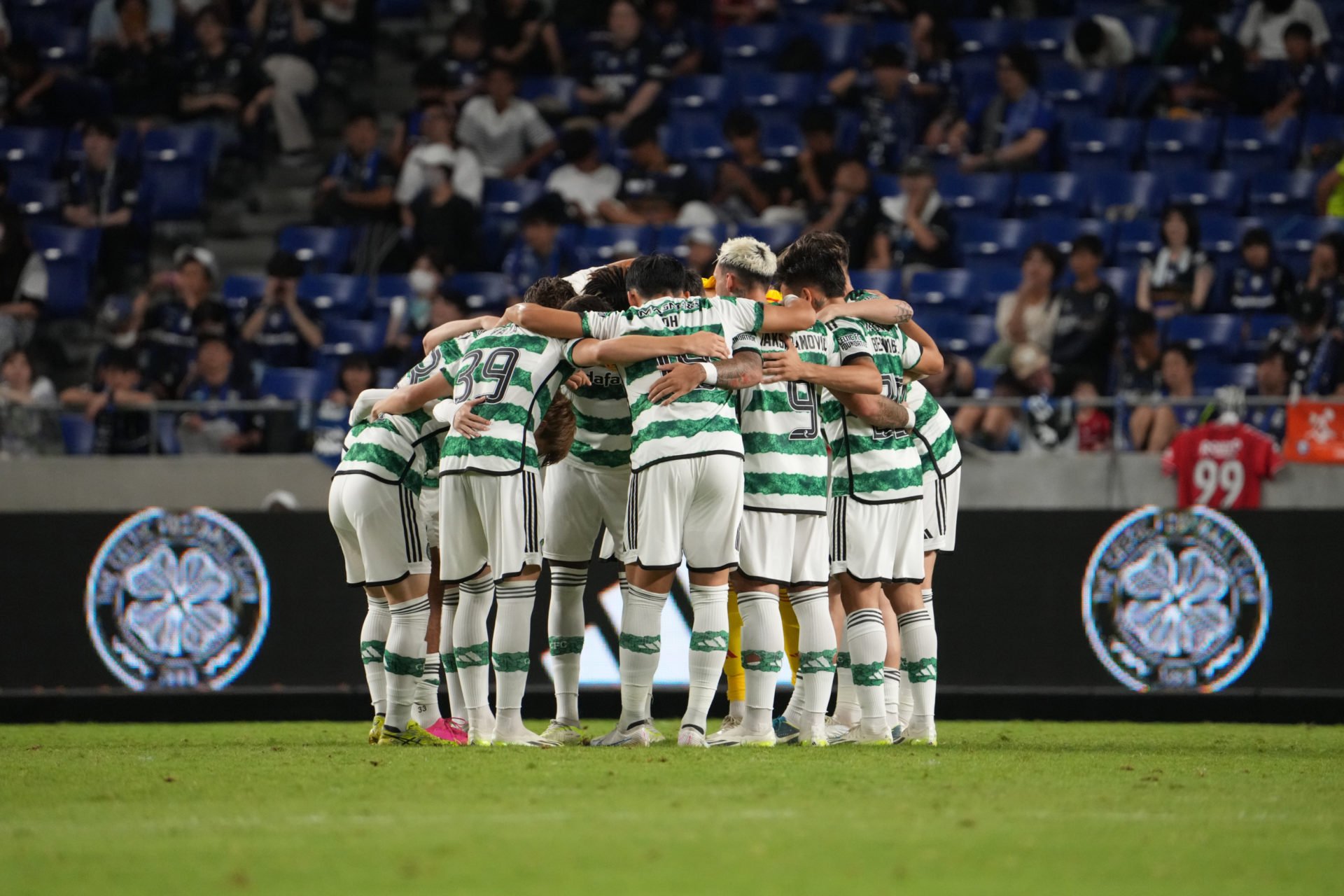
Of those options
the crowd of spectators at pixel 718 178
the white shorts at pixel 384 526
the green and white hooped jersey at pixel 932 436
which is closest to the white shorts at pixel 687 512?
the white shorts at pixel 384 526

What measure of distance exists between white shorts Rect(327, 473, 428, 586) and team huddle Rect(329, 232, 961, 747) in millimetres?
12

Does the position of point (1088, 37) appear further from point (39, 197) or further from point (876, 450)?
point (39, 197)

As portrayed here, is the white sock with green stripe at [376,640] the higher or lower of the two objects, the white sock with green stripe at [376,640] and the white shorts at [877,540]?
the lower

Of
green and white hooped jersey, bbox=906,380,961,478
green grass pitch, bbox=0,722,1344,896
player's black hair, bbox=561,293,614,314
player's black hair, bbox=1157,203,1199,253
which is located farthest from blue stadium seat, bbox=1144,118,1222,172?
player's black hair, bbox=561,293,614,314

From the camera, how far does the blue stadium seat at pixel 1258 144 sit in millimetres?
16266

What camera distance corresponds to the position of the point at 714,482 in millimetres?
8156

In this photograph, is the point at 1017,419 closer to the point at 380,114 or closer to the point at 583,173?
the point at 583,173

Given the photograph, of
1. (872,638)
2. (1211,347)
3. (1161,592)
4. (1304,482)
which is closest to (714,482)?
(872,638)

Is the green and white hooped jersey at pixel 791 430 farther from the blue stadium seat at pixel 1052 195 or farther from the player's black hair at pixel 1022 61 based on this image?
the player's black hair at pixel 1022 61

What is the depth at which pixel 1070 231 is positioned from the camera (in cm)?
1568

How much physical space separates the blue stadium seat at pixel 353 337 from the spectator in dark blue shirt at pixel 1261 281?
23.4 feet

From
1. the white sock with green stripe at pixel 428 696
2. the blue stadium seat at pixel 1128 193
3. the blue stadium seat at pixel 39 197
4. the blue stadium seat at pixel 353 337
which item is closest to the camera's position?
the white sock with green stripe at pixel 428 696

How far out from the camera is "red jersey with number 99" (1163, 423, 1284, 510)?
40.1ft

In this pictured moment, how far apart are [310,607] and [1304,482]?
6831 mm
